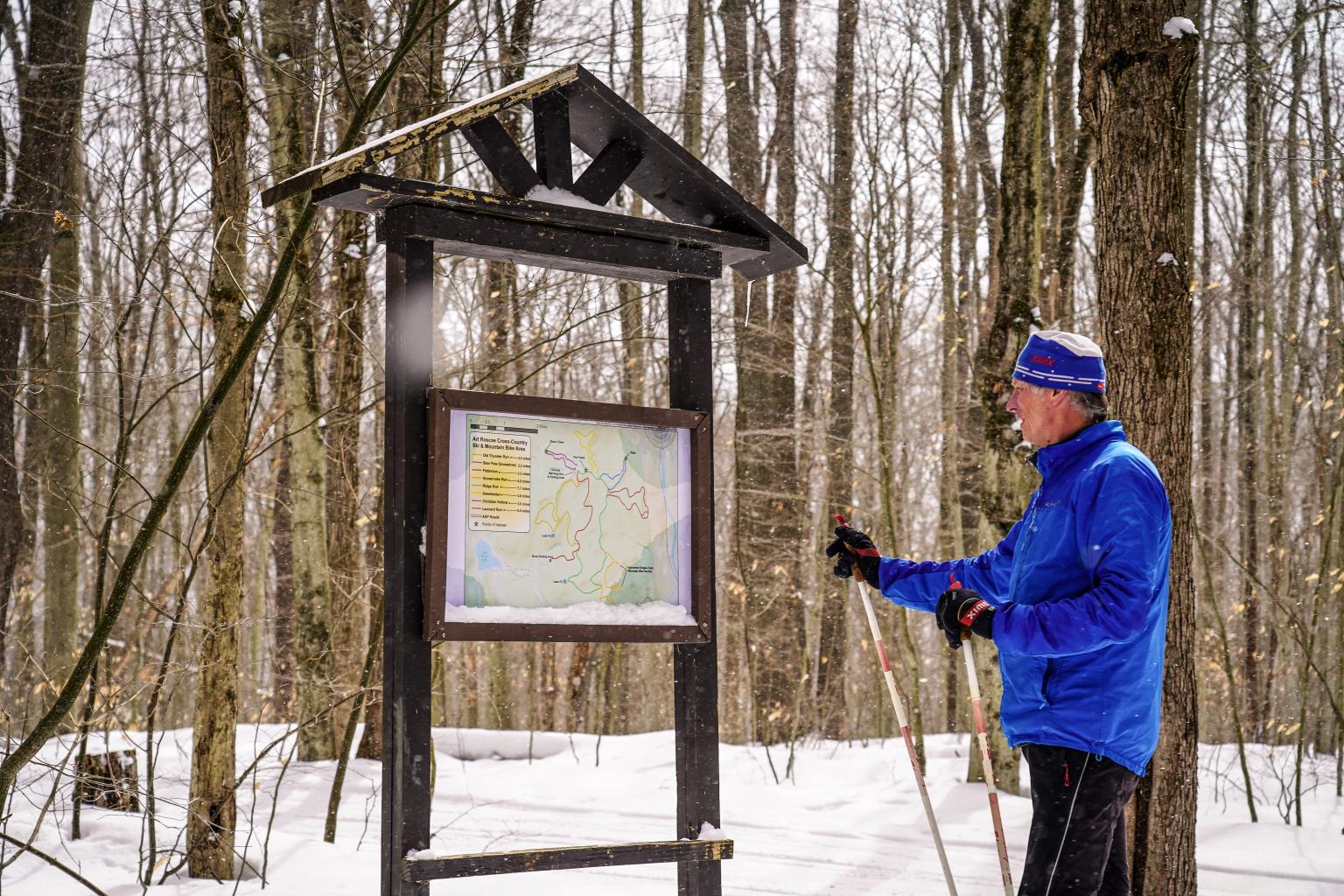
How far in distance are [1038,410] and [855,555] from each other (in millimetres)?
875

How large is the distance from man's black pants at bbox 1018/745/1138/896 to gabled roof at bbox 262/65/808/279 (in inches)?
75.4

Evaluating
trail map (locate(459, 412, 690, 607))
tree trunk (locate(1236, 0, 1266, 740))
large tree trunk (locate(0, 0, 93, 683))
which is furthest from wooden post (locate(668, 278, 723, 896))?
tree trunk (locate(1236, 0, 1266, 740))

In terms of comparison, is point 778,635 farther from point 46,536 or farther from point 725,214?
point 725,214

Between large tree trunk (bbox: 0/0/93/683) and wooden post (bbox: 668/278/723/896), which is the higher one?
large tree trunk (bbox: 0/0/93/683)

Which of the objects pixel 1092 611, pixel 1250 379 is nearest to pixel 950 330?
pixel 1250 379

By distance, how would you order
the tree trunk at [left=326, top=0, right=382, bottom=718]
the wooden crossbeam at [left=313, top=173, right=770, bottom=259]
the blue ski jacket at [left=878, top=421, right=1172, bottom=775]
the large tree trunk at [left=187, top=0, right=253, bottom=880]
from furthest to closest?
the tree trunk at [left=326, top=0, right=382, bottom=718]
the large tree trunk at [left=187, top=0, right=253, bottom=880]
the wooden crossbeam at [left=313, top=173, right=770, bottom=259]
the blue ski jacket at [left=878, top=421, right=1172, bottom=775]

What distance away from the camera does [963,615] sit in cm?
302

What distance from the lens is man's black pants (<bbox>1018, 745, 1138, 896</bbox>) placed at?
113 inches

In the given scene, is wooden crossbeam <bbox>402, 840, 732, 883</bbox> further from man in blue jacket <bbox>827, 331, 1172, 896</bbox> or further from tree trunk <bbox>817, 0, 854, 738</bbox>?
tree trunk <bbox>817, 0, 854, 738</bbox>

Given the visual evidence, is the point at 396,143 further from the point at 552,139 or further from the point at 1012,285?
the point at 1012,285

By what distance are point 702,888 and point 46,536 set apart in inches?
371

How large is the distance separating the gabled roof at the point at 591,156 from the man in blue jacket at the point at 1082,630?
1215 mm

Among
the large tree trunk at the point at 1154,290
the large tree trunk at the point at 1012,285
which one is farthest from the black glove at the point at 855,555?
the large tree trunk at the point at 1012,285

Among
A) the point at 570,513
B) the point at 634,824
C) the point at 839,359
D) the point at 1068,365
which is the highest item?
the point at 839,359
